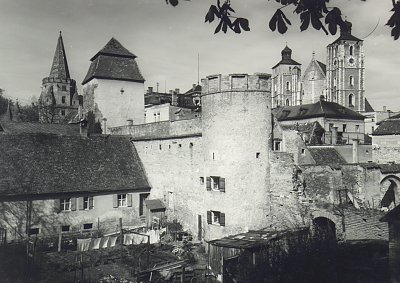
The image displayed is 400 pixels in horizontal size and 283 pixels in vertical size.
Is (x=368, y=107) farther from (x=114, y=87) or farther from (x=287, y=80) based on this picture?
(x=114, y=87)

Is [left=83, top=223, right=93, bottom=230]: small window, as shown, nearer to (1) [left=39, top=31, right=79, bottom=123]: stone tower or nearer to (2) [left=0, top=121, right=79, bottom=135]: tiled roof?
(2) [left=0, top=121, right=79, bottom=135]: tiled roof

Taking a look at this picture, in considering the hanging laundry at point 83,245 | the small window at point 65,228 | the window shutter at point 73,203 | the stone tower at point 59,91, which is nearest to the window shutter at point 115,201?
the window shutter at point 73,203

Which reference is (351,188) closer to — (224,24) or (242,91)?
(242,91)

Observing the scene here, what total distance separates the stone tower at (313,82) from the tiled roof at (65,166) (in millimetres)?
63959

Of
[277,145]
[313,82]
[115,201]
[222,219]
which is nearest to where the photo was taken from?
[222,219]

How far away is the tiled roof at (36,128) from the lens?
1329 inches

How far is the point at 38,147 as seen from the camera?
92.7 feet

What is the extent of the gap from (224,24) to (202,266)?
17.3 m

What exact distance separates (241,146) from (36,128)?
22800 mm

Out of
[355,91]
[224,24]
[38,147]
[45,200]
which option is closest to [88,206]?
[45,200]

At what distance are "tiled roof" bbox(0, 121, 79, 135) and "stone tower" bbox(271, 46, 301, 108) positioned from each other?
206 feet

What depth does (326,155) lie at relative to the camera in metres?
30.6

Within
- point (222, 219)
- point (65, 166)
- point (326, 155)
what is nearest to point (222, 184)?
point (222, 219)

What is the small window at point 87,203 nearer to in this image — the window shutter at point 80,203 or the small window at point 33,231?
the window shutter at point 80,203
